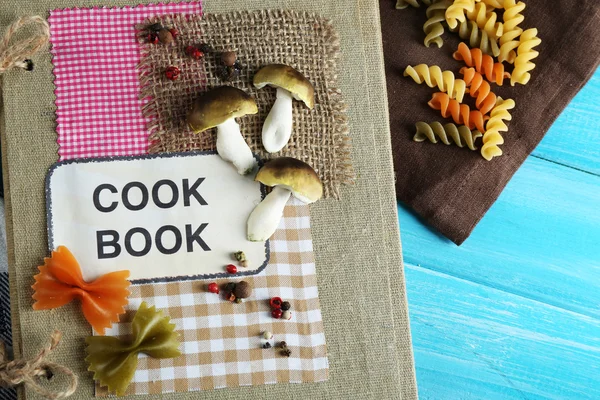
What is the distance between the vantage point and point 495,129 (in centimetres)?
118

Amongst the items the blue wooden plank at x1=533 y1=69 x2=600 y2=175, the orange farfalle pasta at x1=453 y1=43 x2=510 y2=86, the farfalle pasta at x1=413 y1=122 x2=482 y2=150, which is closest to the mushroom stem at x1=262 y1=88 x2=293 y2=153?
the farfalle pasta at x1=413 y1=122 x2=482 y2=150

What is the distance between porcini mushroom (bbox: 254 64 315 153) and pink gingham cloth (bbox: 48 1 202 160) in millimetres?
211

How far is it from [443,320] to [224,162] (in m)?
0.57

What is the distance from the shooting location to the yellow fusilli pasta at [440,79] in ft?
3.95

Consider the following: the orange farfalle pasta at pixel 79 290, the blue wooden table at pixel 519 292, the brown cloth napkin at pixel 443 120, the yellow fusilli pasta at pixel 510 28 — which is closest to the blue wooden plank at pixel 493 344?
the blue wooden table at pixel 519 292

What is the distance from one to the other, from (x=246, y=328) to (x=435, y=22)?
737 millimetres

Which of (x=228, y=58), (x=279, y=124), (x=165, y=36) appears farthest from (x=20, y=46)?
(x=279, y=124)

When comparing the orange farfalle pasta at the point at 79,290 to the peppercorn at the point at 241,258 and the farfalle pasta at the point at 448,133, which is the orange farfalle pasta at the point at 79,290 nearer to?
the peppercorn at the point at 241,258

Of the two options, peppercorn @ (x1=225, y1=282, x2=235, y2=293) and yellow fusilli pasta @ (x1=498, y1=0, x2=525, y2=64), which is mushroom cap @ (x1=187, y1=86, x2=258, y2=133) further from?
yellow fusilli pasta @ (x1=498, y1=0, x2=525, y2=64)

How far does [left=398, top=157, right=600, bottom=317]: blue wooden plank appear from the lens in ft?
4.08

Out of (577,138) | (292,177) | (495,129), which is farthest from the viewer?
(577,138)

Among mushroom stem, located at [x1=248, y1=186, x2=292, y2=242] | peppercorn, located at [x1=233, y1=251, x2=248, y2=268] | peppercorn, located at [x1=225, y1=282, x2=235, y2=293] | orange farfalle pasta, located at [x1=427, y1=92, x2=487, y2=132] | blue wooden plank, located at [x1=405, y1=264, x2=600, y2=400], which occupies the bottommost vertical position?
blue wooden plank, located at [x1=405, y1=264, x2=600, y2=400]

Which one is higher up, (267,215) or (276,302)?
(267,215)

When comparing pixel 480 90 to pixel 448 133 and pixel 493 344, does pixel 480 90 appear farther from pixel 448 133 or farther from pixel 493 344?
pixel 493 344
